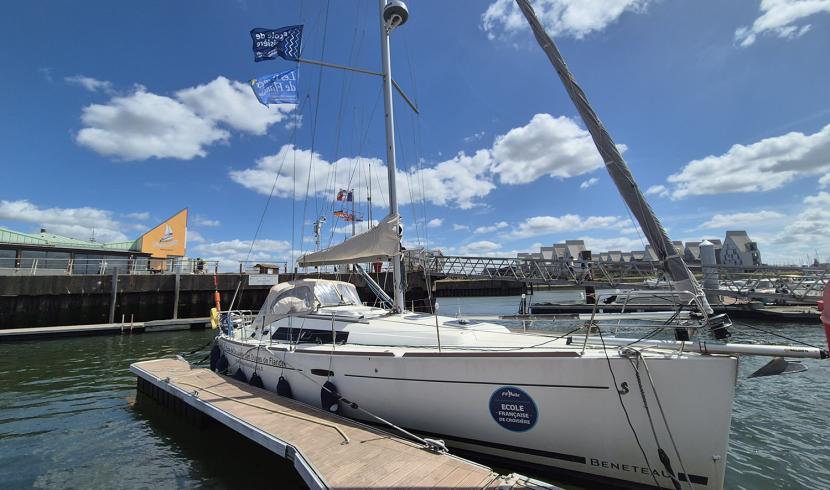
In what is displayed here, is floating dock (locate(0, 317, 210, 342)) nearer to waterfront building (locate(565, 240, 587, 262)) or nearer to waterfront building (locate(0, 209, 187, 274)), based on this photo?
waterfront building (locate(0, 209, 187, 274))

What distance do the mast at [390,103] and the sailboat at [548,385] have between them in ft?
3.86

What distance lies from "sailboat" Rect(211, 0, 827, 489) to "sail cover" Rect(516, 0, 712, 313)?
0.03 m

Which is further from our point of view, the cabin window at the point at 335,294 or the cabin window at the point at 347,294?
the cabin window at the point at 347,294

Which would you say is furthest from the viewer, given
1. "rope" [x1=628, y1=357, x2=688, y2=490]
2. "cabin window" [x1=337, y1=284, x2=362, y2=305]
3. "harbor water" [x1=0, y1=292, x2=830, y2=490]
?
"cabin window" [x1=337, y1=284, x2=362, y2=305]

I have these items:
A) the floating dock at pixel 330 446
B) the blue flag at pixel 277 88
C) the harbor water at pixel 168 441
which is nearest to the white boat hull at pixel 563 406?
the floating dock at pixel 330 446

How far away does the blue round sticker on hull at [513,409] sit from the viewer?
15.7 feet

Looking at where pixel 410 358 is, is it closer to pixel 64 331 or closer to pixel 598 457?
pixel 598 457

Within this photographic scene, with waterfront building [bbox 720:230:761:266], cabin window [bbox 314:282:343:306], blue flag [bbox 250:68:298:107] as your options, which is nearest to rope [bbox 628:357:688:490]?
cabin window [bbox 314:282:343:306]

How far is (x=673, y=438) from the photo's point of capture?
165 inches

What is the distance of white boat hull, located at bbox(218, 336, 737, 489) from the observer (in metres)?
4.11

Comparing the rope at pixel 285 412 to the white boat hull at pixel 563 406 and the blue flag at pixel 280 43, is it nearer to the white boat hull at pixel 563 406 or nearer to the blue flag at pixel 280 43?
the white boat hull at pixel 563 406

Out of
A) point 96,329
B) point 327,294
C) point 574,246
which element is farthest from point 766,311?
point 574,246

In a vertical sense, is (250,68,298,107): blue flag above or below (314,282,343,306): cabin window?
above

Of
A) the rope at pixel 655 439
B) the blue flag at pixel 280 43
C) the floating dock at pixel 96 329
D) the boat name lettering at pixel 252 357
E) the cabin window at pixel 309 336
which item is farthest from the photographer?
the floating dock at pixel 96 329
